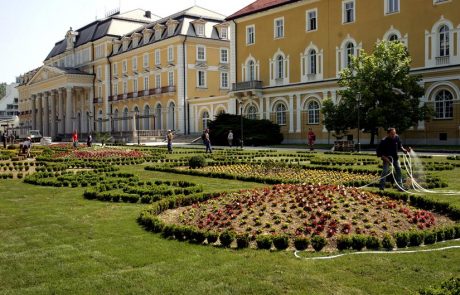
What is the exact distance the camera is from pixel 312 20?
143 feet

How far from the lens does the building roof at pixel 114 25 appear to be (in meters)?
71.7

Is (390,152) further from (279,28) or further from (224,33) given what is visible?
(224,33)

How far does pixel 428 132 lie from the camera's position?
34.9 metres

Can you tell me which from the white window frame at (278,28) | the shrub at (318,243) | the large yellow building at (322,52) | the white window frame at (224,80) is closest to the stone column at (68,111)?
the white window frame at (224,80)

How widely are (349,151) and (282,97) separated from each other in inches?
648

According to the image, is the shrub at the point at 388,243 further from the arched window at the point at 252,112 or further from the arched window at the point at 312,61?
the arched window at the point at 252,112

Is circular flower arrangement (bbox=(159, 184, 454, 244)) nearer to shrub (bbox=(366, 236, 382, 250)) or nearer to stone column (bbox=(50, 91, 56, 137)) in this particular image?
shrub (bbox=(366, 236, 382, 250))

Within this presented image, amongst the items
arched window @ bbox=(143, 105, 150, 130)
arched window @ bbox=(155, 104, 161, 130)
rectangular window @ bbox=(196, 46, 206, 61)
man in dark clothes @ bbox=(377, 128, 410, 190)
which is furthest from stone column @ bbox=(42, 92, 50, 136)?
man in dark clothes @ bbox=(377, 128, 410, 190)

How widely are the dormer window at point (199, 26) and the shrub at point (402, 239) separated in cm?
5324

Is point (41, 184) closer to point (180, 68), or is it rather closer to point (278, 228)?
point (278, 228)

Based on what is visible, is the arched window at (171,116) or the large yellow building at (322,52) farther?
the arched window at (171,116)

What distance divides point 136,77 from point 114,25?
1031 centimetres

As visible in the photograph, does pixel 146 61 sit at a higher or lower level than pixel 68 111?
higher

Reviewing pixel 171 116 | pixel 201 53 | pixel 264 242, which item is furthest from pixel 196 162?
pixel 201 53
